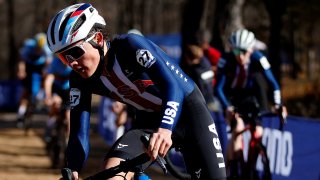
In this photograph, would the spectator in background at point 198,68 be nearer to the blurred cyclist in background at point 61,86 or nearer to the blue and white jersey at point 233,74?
the blue and white jersey at point 233,74

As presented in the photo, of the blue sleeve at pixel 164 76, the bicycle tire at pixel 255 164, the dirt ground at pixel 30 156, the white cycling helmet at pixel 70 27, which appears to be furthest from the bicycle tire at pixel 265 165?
the white cycling helmet at pixel 70 27

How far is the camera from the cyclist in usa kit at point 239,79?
8.88 m

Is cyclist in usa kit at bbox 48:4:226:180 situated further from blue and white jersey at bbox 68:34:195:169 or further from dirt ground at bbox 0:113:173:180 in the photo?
dirt ground at bbox 0:113:173:180

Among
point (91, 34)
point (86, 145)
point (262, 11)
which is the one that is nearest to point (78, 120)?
point (86, 145)

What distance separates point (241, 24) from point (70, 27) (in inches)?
540

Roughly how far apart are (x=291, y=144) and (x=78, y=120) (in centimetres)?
474

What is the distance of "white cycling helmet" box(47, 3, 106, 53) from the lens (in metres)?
4.79

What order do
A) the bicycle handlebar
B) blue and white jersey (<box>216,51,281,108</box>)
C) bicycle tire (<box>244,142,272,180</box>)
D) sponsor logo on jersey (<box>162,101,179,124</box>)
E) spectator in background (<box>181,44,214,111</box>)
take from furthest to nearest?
spectator in background (<box>181,44,214,111</box>) → blue and white jersey (<box>216,51,281,108</box>) → bicycle tire (<box>244,142,272,180</box>) → sponsor logo on jersey (<box>162,101,179,124</box>) → the bicycle handlebar

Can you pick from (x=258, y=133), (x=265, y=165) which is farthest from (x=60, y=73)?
(x=265, y=165)

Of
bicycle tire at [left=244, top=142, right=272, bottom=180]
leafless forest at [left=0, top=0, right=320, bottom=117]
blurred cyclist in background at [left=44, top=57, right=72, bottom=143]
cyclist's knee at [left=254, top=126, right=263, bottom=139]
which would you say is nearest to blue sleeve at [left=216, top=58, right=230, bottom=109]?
cyclist's knee at [left=254, top=126, right=263, bottom=139]

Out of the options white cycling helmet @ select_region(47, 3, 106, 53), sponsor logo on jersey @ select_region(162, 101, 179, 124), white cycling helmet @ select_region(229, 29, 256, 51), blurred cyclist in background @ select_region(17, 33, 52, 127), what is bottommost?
blurred cyclist in background @ select_region(17, 33, 52, 127)

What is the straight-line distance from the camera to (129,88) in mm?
5352

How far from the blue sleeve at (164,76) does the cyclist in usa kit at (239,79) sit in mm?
3828

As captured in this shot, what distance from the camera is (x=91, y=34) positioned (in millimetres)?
4938
